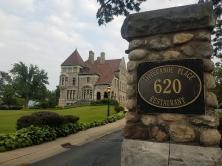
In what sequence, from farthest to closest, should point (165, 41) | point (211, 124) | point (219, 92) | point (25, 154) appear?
point (219, 92), point (25, 154), point (165, 41), point (211, 124)

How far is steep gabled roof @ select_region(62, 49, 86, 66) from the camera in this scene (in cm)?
7838

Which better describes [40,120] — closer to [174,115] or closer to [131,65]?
[131,65]

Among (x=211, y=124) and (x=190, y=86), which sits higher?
(x=190, y=86)

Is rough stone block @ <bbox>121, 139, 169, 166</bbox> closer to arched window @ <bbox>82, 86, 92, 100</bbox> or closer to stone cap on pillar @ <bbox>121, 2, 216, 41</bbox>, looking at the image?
stone cap on pillar @ <bbox>121, 2, 216, 41</bbox>

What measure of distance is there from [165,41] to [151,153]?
75.0 inches

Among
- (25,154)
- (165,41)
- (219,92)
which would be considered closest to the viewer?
(165,41)

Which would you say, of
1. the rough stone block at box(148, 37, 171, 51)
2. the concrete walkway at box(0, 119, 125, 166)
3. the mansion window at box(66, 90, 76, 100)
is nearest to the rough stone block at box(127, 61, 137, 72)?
the rough stone block at box(148, 37, 171, 51)

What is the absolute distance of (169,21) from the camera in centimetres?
505

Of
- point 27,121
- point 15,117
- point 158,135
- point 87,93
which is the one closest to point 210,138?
point 158,135

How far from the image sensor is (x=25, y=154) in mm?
12883

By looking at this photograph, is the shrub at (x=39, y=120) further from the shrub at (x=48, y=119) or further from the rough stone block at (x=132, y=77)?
the rough stone block at (x=132, y=77)

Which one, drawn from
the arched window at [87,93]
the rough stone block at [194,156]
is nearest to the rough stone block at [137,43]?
the rough stone block at [194,156]

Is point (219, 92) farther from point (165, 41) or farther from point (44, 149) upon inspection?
point (165, 41)

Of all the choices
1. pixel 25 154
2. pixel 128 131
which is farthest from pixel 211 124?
pixel 25 154
